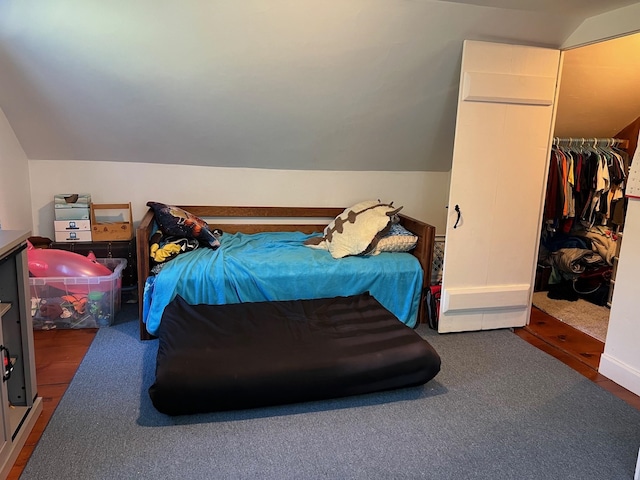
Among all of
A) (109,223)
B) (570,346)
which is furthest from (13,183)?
(570,346)

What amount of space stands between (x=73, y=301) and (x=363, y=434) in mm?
2051

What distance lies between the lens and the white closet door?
9.27 feet

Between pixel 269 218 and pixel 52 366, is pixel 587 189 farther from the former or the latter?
pixel 52 366

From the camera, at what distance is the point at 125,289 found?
3.55 m

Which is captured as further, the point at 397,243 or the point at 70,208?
the point at 70,208

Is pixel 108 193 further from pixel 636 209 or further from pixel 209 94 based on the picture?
pixel 636 209

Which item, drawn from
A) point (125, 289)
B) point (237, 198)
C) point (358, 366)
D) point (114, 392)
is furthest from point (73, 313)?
point (358, 366)

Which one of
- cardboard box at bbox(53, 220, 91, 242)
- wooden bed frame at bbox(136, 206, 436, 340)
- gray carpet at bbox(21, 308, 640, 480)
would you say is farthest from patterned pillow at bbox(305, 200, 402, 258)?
cardboard box at bbox(53, 220, 91, 242)

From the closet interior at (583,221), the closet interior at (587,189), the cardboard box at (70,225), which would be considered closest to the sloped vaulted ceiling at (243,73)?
the cardboard box at (70,225)

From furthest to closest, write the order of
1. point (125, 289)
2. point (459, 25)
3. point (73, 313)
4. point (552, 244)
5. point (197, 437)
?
point (552, 244), point (125, 289), point (73, 313), point (459, 25), point (197, 437)

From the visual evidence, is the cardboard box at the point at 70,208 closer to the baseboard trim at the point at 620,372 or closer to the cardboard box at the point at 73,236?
the cardboard box at the point at 73,236

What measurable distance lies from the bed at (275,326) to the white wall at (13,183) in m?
0.95

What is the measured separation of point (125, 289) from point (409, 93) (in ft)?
8.52

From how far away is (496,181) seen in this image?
9.70ft
